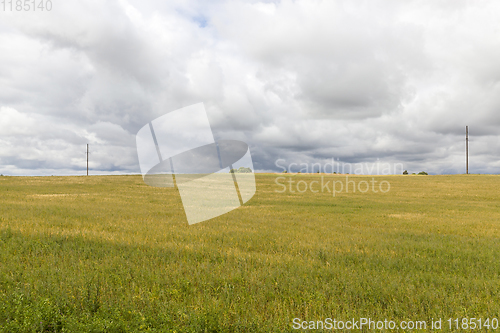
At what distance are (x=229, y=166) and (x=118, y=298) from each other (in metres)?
8.08

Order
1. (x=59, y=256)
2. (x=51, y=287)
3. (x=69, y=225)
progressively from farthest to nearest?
(x=69, y=225) → (x=59, y=256) → (x=51, y=287)

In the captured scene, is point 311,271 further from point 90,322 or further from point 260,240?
point 90,322

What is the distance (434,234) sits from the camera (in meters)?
15.1

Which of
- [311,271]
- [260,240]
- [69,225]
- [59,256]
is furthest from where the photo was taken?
[69,225]

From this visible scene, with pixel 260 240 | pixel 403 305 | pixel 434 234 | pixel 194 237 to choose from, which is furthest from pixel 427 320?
pixel 434 234

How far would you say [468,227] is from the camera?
1730 centimetres

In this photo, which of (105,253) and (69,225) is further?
(69,225)

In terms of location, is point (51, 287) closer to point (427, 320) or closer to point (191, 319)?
point (191, 319)

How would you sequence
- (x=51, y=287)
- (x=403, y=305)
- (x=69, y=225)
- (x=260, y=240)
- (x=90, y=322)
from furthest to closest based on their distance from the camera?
(x=69, y=225) → (x=260, y=240) → (x=51, y=287) → (x=403, y=305) → (x=90, y=322)

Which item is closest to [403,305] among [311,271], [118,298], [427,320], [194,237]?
[427,320]

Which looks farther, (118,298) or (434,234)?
(434,234)

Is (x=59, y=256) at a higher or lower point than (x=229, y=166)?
lower

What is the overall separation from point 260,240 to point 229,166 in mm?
3740

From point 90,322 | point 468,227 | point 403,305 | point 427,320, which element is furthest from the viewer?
point 468,227
